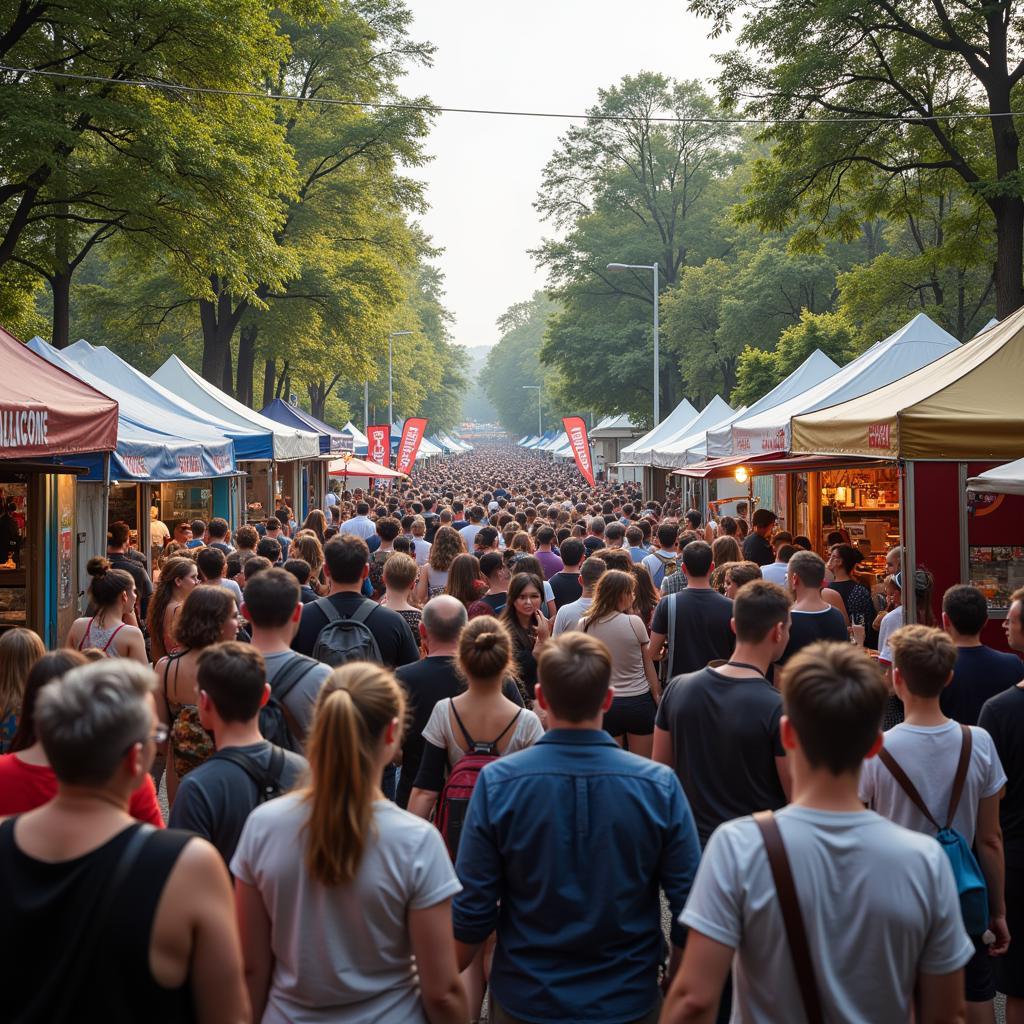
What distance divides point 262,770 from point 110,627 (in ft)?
11.9

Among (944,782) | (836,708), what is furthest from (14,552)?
(836,708)

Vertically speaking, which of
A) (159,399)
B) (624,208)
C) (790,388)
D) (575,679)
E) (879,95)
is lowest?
(575,679)

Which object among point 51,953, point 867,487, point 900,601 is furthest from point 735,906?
point 867,487

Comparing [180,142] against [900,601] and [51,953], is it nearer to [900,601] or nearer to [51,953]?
[900,601]

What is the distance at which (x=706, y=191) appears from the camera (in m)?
51.9

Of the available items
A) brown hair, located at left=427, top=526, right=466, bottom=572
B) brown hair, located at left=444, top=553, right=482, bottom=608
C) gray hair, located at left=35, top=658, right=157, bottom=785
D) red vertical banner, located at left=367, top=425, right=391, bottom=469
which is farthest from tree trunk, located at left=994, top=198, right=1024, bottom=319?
red vertical banner, located at left=367, top=425, right=391, bottom=469

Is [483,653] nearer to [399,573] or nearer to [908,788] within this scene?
[908,788]

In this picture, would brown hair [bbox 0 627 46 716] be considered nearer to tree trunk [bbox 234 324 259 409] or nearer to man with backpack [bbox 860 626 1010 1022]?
man with backpack [bbox 860 626 1010 1022]

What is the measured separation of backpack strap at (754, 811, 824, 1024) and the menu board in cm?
750

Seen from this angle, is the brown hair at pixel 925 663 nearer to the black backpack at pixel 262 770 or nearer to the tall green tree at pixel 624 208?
the black backpack at pixel 262 770

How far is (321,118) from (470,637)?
3401 cm

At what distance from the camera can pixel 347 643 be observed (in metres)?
6.04

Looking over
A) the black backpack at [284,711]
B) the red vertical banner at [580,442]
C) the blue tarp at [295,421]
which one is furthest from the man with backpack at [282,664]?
the red vertical banner at [580,442]

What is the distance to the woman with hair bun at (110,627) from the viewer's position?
21.8ft
